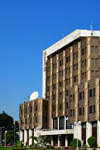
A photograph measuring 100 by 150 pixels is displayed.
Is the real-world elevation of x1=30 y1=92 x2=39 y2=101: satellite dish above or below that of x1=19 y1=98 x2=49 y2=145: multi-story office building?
above

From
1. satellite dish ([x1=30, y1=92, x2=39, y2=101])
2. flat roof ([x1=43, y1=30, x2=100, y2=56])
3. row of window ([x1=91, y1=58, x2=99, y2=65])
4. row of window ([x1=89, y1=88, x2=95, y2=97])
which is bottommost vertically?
row of window ([x1=89, y1=88, x2=95, y2=97])

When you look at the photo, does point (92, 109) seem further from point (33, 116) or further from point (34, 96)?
point (34, 96)

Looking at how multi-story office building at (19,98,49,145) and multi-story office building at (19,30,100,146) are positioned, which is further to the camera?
multi-story office building at (19,98,49,145)

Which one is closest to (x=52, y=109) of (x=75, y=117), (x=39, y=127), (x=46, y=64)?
(x=39, y=127)

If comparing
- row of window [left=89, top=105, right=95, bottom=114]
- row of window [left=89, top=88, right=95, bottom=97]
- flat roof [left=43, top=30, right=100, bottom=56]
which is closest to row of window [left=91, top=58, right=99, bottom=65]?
flat roof [left=43, top=30, right=100, bottom=56]

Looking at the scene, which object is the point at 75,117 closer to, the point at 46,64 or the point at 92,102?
the point at 92,102

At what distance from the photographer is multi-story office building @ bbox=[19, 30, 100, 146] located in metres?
88.6

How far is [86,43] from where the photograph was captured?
104 m

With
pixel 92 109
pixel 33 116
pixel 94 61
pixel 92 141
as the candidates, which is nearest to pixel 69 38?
pixel 94 61

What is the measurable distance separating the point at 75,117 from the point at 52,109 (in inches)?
1131

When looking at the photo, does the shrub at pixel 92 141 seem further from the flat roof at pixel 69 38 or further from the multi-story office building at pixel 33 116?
the multi-story office building at pixel 33 116

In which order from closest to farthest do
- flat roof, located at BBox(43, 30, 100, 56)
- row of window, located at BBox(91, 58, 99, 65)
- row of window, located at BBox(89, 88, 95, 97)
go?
row of window, located at BBox(89, 88, 95, 97), row of window, located at BBox(91, 58, 99, 65), flat roof, located at BBox(43, 30, 100, 56)

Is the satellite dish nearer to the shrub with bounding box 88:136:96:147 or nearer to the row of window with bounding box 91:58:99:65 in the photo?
the row of window with bounding box 91:58:99:65

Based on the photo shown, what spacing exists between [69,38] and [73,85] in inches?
582
